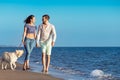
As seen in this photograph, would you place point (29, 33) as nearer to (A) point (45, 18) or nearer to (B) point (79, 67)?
(A) point (45, 18)

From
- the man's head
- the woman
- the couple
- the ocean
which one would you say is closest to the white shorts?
the couple

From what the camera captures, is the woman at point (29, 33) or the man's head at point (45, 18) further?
the woman at point (29, 33)

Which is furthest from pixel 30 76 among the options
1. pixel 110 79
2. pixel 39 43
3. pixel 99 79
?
pixel 110 79

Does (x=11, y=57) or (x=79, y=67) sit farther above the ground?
(x=11, y=57)

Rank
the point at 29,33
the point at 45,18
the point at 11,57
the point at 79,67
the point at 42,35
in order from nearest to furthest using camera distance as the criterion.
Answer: the point at 45,18, the point at 42,35, the point at 11,57, the point at 29,33, the point at 79,67

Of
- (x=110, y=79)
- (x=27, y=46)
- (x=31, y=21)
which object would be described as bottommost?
(x=110, y=79)

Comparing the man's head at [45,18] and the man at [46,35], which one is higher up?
the man's head at [45,18]

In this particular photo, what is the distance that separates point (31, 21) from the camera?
559 inches

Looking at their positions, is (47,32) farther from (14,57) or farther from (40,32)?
(14,57)

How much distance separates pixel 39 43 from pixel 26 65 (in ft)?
4.55

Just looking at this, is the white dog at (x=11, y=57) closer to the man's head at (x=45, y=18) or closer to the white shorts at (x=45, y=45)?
the white shorts at (x=45, y=45)

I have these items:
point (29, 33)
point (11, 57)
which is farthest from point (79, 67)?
point (11, 57)

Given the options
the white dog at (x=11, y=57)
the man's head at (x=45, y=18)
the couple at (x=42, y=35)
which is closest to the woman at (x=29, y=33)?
the couple at (x=42, y=35)

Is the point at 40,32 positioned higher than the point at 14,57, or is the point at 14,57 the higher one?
the point at 40,32
